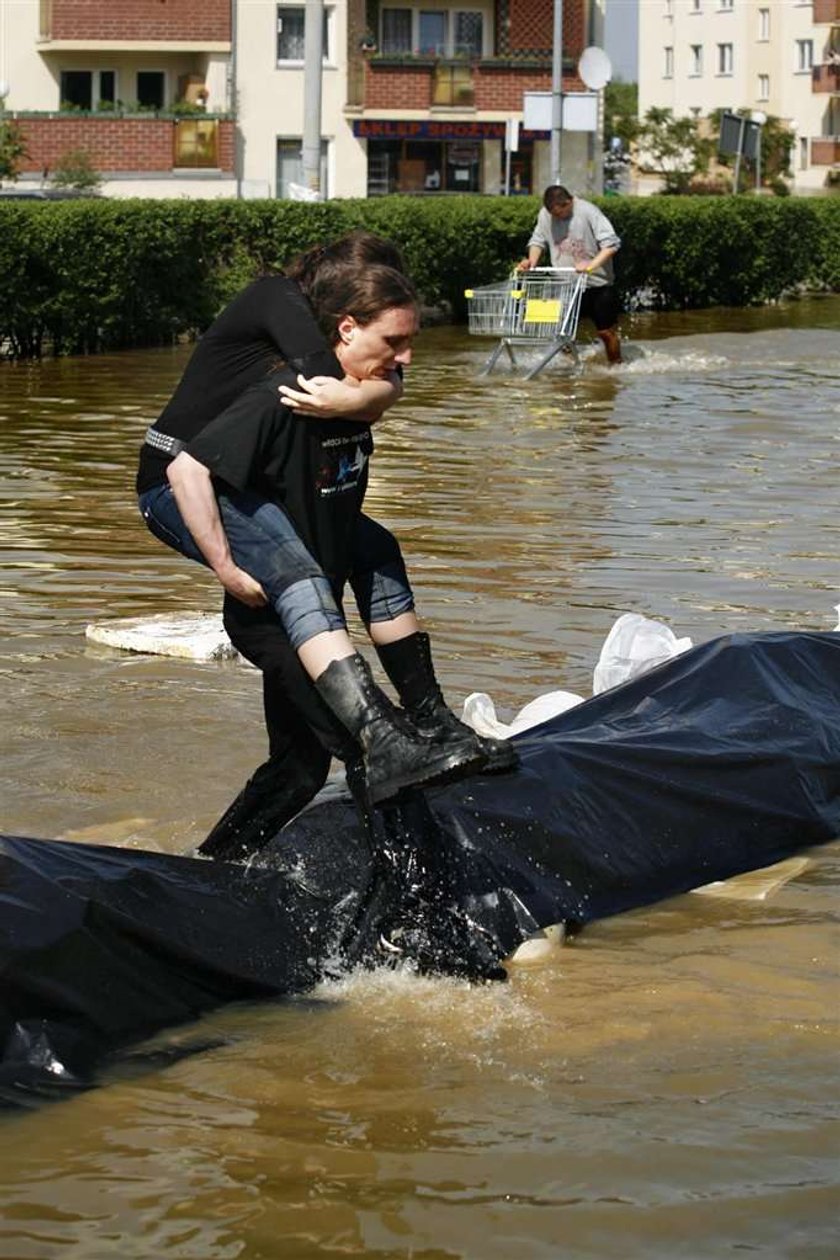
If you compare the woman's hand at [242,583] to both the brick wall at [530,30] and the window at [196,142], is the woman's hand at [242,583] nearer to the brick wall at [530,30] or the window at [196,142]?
the window at [196,142]

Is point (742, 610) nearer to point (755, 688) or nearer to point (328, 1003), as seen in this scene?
point (755, 688)

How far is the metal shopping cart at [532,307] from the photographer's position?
63.0 feet

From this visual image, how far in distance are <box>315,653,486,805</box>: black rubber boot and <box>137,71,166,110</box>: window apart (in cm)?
4822

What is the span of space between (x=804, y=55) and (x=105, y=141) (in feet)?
129

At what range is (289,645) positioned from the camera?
515 centimetres

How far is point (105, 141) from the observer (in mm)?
46750

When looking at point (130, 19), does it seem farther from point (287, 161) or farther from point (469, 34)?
point (469, 34)

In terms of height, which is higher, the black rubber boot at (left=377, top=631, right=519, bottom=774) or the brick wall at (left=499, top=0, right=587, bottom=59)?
the brick wall at (left=499, top=0, right=587, bottom=59)

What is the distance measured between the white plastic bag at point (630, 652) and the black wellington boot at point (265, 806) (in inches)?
71.0

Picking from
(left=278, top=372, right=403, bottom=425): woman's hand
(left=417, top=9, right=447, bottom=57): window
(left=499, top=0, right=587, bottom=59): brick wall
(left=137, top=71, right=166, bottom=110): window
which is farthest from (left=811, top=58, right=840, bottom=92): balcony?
(left=278, top=372, right=403, bottom=425): woman's hand

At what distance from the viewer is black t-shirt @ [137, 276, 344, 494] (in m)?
5.04

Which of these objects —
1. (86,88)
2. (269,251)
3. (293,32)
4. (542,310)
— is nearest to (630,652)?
(542,310)

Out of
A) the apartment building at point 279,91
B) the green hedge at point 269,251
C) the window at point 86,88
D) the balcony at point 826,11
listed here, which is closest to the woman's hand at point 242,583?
the green hedge at point 269,251

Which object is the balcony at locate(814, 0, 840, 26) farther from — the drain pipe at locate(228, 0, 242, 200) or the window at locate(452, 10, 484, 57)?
the drain pipe at locate(228, 0, 242, 200)
